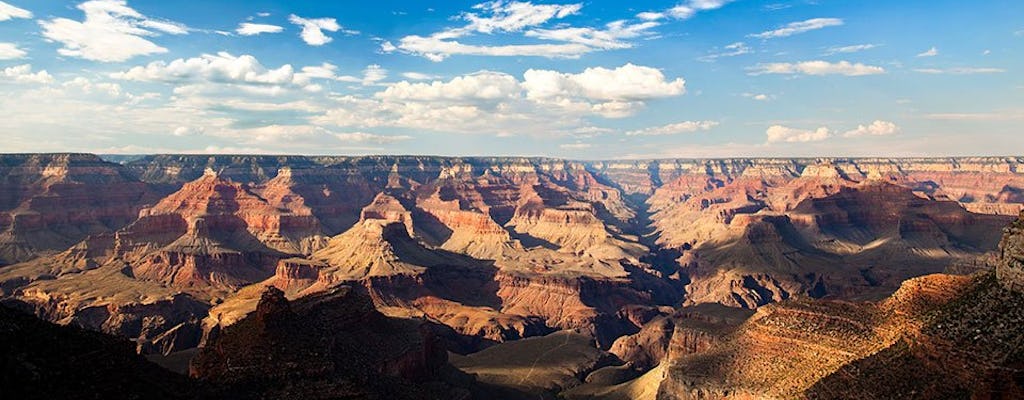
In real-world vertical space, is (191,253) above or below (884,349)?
below

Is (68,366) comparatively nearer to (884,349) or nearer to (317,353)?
(317,353)

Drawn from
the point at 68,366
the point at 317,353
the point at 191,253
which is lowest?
the point at 191,253

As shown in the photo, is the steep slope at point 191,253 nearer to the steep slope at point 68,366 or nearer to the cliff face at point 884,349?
the cliff face at point 884,349

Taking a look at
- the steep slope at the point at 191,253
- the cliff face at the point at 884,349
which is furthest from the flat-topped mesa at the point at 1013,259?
the steep slope at the point at 191,253

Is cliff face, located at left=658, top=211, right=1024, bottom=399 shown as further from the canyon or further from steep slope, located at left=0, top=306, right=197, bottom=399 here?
steep slope, located at left=0, top=306, right=197, bottom=399

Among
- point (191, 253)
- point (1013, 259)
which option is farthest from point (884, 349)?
point (191, 253)

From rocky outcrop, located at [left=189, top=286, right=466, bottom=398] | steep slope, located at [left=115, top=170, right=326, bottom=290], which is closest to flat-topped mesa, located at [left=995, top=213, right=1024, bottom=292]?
rocky outcrop, located at [left=189, top=286, right=466, bottom=398]

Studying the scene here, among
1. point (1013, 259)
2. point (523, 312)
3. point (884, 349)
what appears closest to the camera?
point (1013, 259)

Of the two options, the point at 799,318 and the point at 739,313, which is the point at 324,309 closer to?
the point at 799,318

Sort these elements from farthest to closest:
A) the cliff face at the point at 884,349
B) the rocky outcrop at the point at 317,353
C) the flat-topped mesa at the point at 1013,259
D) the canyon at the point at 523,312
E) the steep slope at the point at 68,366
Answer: the canyon at the point at 523,312 → the rocky outcrop at the point at 317,353 → the flat-topped mesa at the point at 1013,259 → the cliff face at the point at 884,349 → the steep slope at the point at 68,366
